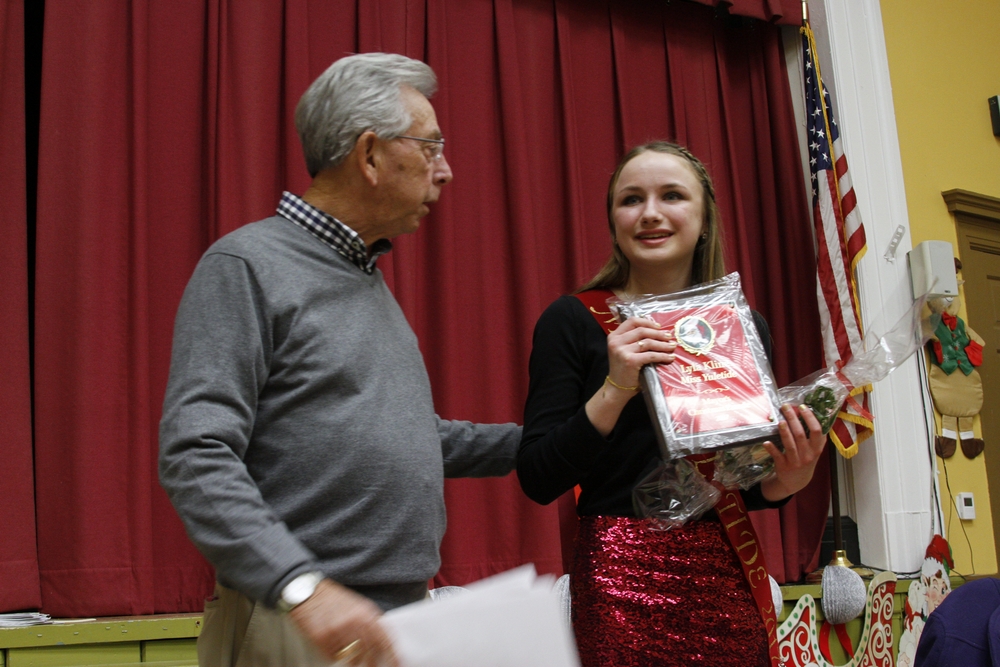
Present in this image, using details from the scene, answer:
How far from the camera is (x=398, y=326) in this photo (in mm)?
1377

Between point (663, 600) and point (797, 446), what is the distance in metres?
0.32

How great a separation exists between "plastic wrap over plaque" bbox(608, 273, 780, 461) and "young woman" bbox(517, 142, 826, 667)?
0.13 feet

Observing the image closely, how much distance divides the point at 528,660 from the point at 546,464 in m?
0.38

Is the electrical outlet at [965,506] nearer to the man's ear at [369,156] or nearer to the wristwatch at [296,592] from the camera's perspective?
the man's ear at [369,156]

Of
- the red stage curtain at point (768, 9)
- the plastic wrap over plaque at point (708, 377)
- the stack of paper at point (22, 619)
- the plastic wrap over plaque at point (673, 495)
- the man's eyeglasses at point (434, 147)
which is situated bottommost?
the stack of paper at point (22, 619)

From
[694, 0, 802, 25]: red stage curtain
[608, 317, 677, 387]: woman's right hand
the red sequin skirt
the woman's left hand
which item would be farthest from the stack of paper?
[694, 0, 802, 25]: red stage curtain

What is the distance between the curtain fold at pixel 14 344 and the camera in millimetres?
2305

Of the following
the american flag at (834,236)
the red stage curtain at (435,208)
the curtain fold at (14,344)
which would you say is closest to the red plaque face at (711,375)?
the red stage curtain at (435,208)

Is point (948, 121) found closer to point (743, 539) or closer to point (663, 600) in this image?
point (743, 539)

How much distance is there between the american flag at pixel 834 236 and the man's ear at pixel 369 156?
8.76 feet

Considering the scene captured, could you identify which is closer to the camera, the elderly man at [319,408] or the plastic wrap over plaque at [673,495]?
the elderly man at [319,408]

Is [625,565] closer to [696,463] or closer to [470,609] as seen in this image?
[696,463]

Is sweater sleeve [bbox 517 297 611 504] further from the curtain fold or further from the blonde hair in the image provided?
the curtain fold

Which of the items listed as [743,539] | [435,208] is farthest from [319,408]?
[435,208]
